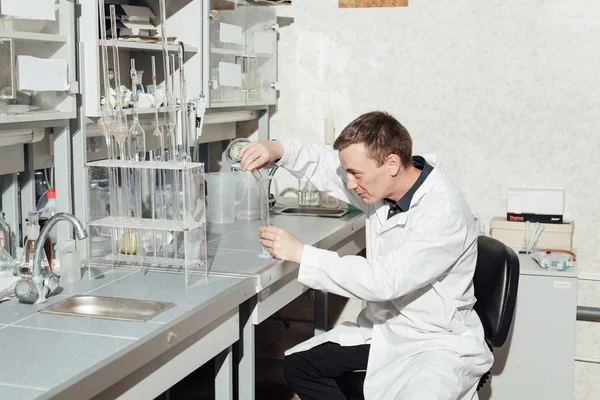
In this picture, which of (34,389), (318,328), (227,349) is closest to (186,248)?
(227,349)

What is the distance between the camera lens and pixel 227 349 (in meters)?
2.18

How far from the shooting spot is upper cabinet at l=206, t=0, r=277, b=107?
2975 mm

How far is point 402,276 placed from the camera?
2068 mm

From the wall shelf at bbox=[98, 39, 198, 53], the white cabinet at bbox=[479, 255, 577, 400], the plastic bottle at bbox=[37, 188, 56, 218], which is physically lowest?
the white cabinet at bbox=[479, 255, 577, 400]

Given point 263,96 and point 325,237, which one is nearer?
point 325,237

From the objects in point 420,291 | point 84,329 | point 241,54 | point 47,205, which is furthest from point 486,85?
point 84,329

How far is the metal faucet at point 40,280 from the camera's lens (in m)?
1.86

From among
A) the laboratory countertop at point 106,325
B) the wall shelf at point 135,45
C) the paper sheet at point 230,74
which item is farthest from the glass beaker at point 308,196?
the wall shelf at point 135,45

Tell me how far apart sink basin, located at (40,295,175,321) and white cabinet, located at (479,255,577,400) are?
1.62 metres

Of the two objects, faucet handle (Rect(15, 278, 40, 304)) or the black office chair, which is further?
the black office chair

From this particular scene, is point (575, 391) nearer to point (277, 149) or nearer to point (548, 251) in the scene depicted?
point (548, 251)

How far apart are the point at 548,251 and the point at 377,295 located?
138cm

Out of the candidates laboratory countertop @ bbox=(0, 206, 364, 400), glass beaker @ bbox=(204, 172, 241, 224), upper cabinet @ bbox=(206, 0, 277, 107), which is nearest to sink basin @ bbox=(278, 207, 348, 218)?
glass beaker @ bbox=(204, 172, 241, 224)

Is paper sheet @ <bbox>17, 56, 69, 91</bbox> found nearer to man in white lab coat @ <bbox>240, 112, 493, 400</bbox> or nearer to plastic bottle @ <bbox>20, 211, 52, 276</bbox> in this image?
plastic bottle @ <bbox>20, 211, 52, 276</bbox>
